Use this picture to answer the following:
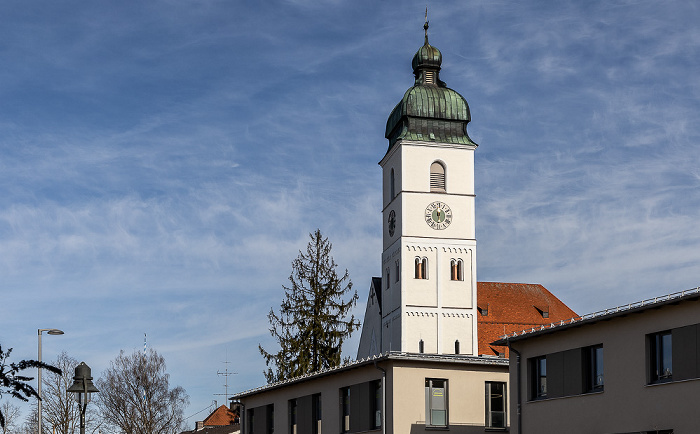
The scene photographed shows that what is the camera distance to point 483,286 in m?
82.9

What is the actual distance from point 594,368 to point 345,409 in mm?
11387

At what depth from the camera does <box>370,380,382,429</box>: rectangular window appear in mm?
33438

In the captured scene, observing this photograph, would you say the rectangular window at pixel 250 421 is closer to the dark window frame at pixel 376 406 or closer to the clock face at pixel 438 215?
the dark window frame at pixel 376 406

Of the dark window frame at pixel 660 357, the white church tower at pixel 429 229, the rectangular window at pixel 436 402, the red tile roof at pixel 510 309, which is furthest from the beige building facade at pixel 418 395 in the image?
the red tile roof at pixel 510 309

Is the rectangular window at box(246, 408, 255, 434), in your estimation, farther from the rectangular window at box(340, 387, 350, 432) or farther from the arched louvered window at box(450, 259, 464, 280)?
the arched louvered window at box(450, 259, 464, 280)

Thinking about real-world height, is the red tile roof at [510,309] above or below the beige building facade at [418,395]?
above

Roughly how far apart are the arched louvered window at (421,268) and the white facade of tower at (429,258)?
74mm

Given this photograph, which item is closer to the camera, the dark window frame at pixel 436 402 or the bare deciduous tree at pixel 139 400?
the dark window frame at pixel 436 402

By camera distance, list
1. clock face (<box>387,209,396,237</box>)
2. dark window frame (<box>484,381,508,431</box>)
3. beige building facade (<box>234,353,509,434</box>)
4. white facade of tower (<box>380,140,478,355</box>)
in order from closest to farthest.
A: beige building facade (<box>234,353,509,434</box>)
dark window frame (<box>484,381,508,431</box>)
white facade of tower (<box>380,140,478,355</box>)
clock face (<box>387,209,396,237</box>)

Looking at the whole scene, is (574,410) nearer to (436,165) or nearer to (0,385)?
(0,385)

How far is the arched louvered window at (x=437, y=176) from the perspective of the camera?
79.4m

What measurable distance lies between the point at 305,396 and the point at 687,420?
18.5 metres

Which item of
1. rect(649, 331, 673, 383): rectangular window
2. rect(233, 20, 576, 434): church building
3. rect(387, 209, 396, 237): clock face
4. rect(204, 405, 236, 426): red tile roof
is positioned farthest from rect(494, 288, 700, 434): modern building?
rect(204, 405, 236, 426): red tile roof

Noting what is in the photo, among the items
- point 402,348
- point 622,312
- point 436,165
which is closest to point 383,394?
point 622,312
